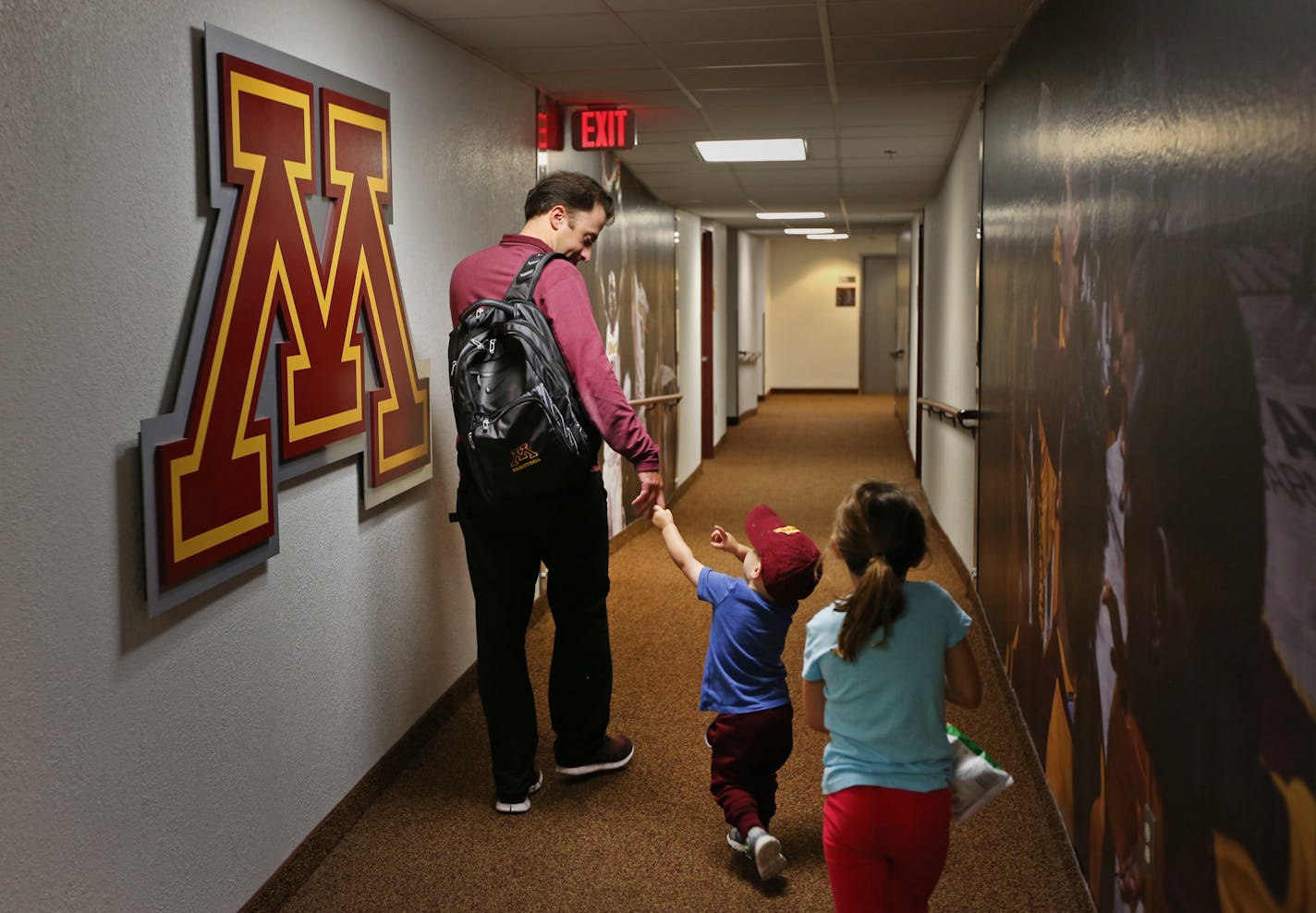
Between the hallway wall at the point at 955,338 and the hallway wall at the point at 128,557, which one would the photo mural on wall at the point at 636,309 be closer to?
the hallway wall at the point at 955,338

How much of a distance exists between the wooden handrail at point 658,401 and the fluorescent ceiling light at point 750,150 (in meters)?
1.41

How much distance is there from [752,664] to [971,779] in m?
0.80

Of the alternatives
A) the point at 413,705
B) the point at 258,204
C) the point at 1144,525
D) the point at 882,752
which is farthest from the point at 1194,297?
the point at 413,705

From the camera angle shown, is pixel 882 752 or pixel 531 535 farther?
pixel 531 535

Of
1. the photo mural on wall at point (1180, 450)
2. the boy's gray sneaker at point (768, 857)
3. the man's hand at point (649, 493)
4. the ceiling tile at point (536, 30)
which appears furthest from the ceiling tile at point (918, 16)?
the boy's gray sneaker at point (768, 857)

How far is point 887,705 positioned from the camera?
193 centimetres

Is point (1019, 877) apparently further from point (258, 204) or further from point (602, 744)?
point (258, 204)

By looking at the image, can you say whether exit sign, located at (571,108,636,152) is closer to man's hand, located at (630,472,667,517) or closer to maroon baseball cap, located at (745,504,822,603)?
man's hand, located at (630,472,667,517)

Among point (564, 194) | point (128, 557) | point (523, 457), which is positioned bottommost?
point (128, 557)

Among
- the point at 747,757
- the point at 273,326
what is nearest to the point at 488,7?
the point at 273,326

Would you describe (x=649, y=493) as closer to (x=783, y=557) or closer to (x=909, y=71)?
(x=783, y=557)

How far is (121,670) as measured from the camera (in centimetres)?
205

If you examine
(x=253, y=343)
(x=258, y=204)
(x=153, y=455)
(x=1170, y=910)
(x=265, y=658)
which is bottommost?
(x=1170, y=910)

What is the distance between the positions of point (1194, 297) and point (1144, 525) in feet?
1.42
